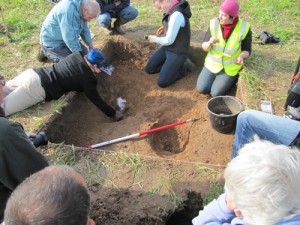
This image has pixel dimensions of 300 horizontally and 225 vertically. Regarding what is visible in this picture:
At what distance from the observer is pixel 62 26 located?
4.84m

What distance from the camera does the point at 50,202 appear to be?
1378mm

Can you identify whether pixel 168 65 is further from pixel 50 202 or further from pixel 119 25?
pixel 50 202

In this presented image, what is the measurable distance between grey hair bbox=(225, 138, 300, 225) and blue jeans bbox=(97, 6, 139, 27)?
4.86 meters

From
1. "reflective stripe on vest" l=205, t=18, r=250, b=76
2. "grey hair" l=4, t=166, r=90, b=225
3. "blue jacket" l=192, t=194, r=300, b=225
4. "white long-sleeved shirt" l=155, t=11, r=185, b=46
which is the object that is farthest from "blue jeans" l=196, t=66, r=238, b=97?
"grey hair" l=4, t=166, r=90, b=225

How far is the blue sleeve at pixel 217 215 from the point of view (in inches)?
80.7

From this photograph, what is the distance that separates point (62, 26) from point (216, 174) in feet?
10.5

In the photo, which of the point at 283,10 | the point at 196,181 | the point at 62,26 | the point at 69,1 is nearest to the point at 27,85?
the point at 62,26

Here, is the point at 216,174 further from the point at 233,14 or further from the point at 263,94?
the point at 233,14

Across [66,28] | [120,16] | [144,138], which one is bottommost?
[144,138]

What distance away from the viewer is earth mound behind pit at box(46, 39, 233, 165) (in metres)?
4.25

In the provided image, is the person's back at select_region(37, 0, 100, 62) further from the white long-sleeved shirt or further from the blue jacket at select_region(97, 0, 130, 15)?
the white long-sleeved shirt

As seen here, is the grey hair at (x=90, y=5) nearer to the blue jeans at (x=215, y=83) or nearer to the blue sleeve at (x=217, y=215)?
the blue jeans at (x=215, y=83)

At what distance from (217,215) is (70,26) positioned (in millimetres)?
3744

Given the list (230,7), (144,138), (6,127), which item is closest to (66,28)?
(144,138)
